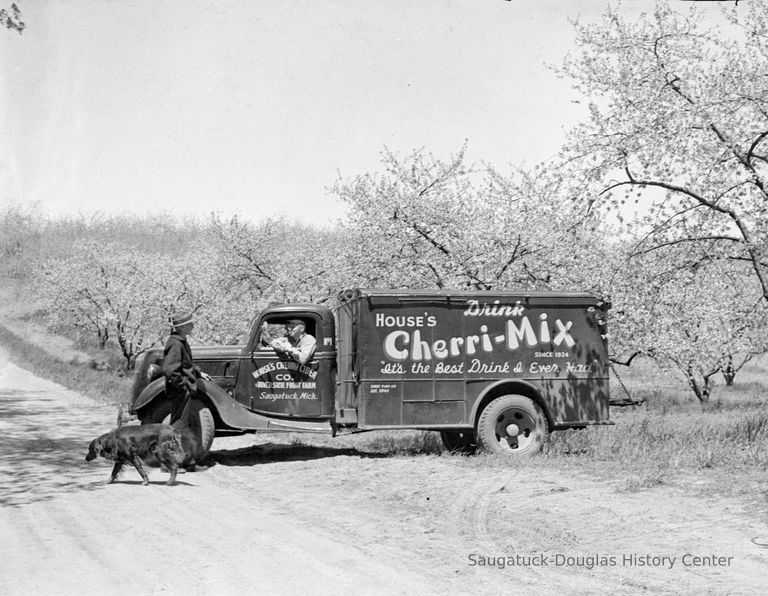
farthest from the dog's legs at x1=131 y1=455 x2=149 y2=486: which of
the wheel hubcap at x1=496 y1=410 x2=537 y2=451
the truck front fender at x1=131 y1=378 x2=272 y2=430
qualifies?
the wheel hubcap at x1=496 y1=410 x2=537 y2=451

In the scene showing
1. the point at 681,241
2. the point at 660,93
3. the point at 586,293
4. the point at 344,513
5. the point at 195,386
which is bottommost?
the point at 344,513

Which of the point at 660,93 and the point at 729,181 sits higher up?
the point at 660,93

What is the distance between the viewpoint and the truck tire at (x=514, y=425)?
1135 centimetres

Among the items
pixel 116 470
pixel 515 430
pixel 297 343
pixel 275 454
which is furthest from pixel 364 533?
pixel 275 454

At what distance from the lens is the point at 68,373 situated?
37.0 metres

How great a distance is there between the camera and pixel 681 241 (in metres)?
13.7

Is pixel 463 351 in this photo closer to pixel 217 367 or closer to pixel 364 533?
pixel 217 367

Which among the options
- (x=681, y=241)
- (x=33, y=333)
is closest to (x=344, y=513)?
(x=681, y=241)

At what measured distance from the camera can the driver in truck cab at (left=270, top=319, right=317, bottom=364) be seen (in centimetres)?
1172

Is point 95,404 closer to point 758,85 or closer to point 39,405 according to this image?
point 39,405

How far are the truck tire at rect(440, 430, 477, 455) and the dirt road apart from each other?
3.70 feet

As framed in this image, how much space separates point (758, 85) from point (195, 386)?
409 inches

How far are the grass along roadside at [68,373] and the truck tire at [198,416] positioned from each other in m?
11.7

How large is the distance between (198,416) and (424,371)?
324 cm
